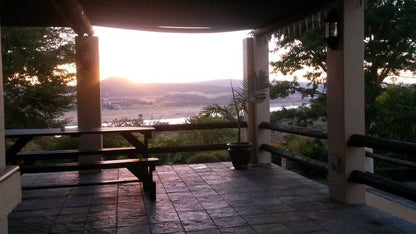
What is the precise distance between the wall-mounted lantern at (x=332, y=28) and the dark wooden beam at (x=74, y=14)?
8.34ft

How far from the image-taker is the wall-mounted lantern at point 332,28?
4.11 metres

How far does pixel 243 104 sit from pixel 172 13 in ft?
6.69

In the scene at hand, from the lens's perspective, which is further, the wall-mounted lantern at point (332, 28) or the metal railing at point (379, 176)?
the wall-mounted lantern at point (332, 28)

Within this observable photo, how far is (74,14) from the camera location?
4.66 m

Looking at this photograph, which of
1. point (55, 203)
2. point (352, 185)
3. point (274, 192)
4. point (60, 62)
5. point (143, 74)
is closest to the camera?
point (352, 185)

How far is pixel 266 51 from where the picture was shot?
6754 mm

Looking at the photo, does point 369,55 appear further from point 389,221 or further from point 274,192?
point 389,221

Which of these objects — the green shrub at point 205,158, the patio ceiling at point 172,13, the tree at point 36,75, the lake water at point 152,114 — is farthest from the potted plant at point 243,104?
the tree at point 36,75

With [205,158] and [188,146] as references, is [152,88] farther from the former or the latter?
[188,146]

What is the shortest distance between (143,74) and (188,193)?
4.82 m

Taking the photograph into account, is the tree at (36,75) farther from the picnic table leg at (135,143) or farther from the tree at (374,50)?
the picnic table leg at (135,143)

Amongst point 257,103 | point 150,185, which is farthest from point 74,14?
point 257,103

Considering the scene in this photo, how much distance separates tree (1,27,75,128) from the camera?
9391 millimetres

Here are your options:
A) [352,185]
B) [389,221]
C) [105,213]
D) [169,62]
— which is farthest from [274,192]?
[169,62]
